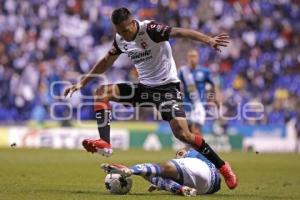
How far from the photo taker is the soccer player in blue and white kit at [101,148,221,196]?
31.3ft

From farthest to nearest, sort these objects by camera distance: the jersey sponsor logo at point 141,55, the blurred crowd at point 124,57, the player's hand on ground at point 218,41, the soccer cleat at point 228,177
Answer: the blurred crowd at point 124,57 → the jersey sponsor logo at point 141,55 → the soccer cleat at point 228,177 → the player's hand on ground at point 218,41

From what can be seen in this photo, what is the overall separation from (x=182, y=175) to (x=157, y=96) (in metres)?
1.50

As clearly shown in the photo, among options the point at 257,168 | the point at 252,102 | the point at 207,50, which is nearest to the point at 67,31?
the point at 207,50

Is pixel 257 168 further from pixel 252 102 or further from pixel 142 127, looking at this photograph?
pixel 252 102

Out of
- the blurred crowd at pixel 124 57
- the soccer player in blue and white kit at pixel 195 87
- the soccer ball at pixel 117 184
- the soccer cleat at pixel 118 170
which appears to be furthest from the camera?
the blurred crowd at pixel 124 57

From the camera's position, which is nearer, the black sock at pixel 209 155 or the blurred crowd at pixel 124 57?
the black sock at pixel 209 155

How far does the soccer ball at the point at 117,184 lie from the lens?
9.99m

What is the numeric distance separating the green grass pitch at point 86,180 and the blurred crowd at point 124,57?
775cm

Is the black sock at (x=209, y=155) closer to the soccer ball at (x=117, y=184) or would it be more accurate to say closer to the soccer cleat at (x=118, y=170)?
the soccer ball at (x=117, y=184)

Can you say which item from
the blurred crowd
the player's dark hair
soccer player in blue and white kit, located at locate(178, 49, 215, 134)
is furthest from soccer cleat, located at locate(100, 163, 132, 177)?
the blurred crowd

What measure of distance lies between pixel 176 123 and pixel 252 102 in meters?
18.1

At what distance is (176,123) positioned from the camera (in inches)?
417

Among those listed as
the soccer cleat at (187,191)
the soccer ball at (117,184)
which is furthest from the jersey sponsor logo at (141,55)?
the soccer cleat at (187,191)

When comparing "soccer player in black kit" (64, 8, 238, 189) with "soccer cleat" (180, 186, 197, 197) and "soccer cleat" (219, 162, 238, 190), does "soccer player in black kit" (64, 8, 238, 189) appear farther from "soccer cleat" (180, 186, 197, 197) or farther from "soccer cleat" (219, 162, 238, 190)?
"soccer cleat" (180, 186, 197, 197)
